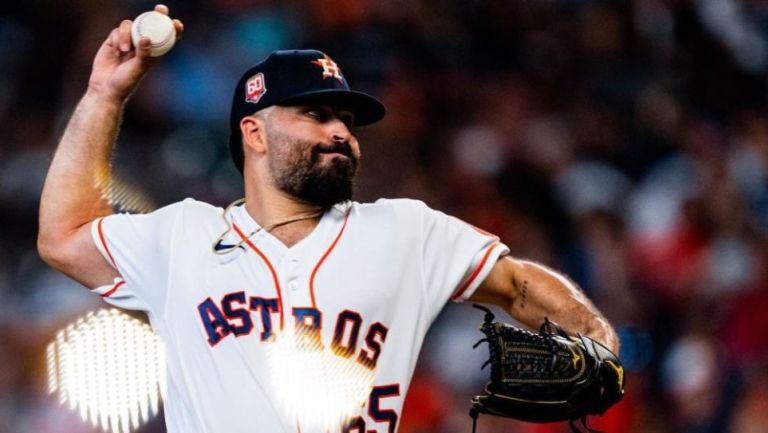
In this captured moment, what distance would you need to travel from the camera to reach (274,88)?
3.78m

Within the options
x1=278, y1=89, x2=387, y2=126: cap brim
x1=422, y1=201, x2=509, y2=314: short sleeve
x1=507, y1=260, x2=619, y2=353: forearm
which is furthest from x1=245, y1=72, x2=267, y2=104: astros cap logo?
x1=507, y1=260, x2=619, y2=353: forearm

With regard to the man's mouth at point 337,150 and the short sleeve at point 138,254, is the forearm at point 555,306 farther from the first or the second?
the short sleeve at point 138,254

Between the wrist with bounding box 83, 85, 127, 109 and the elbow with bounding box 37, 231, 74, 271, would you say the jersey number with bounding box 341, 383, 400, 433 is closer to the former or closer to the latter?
the elbow with bounding box 37, 231, 74, 271

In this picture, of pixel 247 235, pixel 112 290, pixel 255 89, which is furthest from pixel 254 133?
pixel 112 290

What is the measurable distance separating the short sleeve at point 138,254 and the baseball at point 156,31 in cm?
48

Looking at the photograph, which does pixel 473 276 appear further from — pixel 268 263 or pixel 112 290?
A: pixel 112 290

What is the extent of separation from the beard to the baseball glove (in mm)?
651

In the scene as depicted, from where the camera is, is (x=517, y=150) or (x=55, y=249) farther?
(x=517, y=150)

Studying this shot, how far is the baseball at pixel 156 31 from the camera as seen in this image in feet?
12.1

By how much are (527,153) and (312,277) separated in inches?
135

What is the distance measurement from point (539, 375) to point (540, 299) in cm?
40

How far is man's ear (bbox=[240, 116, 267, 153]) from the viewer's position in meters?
3.82

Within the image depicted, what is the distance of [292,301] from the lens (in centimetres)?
344

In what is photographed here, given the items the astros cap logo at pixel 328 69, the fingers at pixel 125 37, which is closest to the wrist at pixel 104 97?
the fingers at pixel 125 37
